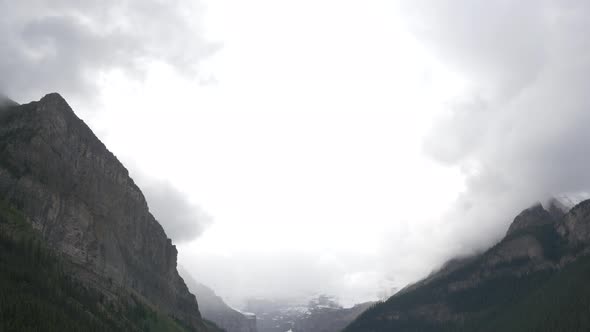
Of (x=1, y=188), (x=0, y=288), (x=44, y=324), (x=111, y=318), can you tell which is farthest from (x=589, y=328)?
(x=1, y=188)

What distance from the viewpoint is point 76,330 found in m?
143

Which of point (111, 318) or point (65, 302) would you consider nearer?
point (65, 302)

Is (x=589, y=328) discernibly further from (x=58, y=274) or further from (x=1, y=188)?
(x=1, y=188)

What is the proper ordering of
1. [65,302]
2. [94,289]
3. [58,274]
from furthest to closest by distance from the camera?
[94,289], [58,274], [65,302]

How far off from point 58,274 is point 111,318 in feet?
79.3

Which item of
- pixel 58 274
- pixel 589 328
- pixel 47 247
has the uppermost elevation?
pixel 47 247

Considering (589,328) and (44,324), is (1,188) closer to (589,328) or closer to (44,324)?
(44,324)

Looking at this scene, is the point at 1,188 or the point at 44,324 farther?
the point at 1,188

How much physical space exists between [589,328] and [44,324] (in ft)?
635

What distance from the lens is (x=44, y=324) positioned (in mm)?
137125

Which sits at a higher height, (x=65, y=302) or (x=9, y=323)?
(x=65, y=302)

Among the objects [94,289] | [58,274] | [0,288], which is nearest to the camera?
[0,288]

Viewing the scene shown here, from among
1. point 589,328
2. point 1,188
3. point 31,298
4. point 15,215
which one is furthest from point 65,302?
point 589,328

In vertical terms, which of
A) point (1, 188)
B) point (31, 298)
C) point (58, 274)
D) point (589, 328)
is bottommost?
point (589, 328)
